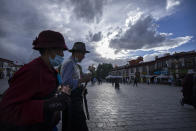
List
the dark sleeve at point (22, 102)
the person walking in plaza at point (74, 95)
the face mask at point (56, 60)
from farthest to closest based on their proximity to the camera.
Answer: the person walking in plaza at point (74, 95)
the face mask at point (56, 60)
the dark sleeve at point (22, 102)

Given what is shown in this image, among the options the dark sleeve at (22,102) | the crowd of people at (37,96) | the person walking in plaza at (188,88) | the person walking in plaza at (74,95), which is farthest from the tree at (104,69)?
the dark sleeve at (22,102)

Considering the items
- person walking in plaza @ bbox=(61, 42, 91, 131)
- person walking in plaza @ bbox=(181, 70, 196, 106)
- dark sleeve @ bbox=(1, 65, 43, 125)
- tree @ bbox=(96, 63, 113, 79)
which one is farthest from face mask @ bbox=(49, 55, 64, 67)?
tree @ bbox=(96, 63, 113, 79)

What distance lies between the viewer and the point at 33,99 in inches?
41.1

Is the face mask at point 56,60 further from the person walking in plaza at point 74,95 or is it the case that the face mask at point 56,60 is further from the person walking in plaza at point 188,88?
the person walking in plaza at point 188,88

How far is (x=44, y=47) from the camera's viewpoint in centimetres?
125

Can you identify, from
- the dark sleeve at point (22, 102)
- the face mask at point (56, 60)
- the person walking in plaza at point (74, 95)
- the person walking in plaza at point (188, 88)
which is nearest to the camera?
the dark sleeve at point (22, 102)

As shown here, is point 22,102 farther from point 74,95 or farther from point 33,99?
point 74,95

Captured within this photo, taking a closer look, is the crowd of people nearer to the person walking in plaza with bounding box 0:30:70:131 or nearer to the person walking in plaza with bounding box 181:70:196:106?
the person walking in plaza with bounding box 0:30:70:131

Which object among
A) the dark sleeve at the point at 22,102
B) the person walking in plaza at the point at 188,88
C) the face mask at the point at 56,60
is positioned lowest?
the person walking in plaza at the point at 188,88

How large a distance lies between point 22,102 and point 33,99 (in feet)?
0.34

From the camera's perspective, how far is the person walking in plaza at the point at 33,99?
0.92 meters

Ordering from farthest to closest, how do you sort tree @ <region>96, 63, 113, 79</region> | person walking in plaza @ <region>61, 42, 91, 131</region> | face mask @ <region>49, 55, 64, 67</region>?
tree @ <region>96, 63, 113, 79</region> → person walking in plaza @ <region>61, 42, 91, 131</region> → face mask @ <region>49, 55, 64, 67</region>

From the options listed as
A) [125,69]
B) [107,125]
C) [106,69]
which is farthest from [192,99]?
[106,69]

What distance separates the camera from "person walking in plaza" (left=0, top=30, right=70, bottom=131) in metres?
0.92
